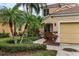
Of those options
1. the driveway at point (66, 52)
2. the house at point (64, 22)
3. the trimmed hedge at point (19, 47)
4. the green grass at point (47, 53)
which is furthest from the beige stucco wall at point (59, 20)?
the trimmed hedge at point (19, 47)

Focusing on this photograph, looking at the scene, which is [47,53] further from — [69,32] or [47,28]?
[69,32]

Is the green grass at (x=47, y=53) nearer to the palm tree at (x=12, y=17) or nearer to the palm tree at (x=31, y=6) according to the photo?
the palm tree at (x=12, y=17)

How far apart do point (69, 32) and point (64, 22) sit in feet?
0.82

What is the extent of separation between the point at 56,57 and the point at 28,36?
2.51ft

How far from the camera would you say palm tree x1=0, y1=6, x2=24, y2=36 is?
21.3ft

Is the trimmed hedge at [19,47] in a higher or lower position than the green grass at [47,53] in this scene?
higher

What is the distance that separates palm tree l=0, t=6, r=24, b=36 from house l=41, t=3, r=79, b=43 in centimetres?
53

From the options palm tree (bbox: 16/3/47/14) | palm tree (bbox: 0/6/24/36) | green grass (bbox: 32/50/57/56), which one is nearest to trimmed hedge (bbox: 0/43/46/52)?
green grass (bbox: 32/50/57/56)

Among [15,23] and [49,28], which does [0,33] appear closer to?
[15,23]

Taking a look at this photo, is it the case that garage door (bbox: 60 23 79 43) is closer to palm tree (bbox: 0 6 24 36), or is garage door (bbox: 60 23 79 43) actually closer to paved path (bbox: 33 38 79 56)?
paved path (bbox: 33 38 79 56)

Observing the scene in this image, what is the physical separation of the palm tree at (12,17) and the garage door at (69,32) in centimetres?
92

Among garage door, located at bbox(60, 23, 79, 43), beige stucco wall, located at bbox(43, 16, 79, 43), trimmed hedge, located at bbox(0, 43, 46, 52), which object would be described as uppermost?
beige stucco wall, located at bbox(43, 16, 79, 43)

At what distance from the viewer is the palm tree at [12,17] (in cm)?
648

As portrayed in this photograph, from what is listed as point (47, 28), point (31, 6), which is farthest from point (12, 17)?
point (47, 28)
